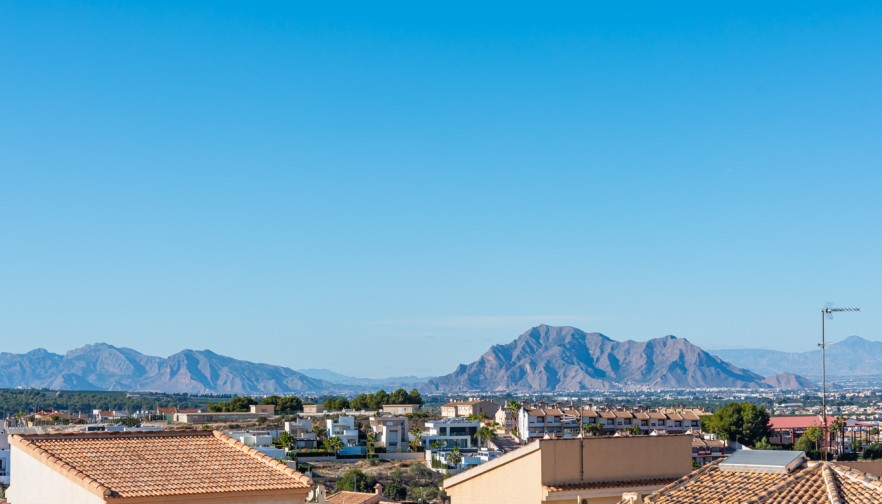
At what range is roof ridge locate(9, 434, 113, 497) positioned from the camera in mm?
16141

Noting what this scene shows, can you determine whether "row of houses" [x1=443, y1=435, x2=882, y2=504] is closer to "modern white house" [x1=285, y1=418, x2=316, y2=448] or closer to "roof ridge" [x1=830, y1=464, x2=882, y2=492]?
"roof ridge" [x1=830, y1=464, x2=882, y2=492]

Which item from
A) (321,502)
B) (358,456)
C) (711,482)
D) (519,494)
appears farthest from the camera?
(358,456)

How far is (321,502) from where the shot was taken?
68.5 feet

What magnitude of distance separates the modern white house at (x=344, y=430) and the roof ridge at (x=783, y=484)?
93.0 meters

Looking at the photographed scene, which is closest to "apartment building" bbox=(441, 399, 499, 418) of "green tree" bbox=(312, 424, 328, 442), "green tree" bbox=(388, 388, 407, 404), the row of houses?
"green tree" bbox=(388, 388, 407, 404)

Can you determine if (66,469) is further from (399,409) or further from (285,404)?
(285,404)

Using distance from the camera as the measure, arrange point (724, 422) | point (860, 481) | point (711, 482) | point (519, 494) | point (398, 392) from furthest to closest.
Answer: point (398, 392)
point (724, 422)
point (519, 494)
point (711, 482)
point (860, 481)

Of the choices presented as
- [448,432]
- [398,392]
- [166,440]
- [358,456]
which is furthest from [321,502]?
[398,392]

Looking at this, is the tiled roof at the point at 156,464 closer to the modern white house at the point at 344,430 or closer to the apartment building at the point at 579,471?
the apartment building at the point at 579,471

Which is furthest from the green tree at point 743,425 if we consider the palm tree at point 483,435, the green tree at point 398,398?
the green tree at point 398,398

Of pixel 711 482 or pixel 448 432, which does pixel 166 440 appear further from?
pixel 448 432

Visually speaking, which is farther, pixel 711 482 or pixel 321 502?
pixel 321 502

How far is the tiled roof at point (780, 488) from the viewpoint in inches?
601

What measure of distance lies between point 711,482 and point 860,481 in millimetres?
2101
